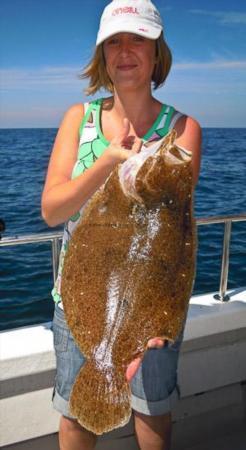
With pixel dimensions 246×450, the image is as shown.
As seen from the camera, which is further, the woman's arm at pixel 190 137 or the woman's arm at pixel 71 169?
the woman's arm at pixel 190 137

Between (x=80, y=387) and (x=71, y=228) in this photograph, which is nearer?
(x=80, y=387)

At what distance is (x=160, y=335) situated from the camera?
76.8 inches

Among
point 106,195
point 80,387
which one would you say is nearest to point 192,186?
point 106,195

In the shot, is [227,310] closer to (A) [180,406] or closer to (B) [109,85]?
(A) [180,406]

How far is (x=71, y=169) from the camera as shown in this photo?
215 cm

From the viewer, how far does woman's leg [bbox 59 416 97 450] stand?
2.32 metres

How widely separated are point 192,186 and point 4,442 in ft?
6.58

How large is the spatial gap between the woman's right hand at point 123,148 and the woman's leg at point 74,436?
1.28m

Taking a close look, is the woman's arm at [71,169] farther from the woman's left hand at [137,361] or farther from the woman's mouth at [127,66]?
the woman's left hand at [137,361]

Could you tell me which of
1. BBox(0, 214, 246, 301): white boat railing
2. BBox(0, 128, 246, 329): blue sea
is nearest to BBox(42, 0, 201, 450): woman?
BBox(0, 214, 246, 301): white boat railing

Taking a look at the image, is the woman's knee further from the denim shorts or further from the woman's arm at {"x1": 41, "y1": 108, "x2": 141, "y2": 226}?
the woman's arm at {"x1": 41, "y1": 108, "x2": 141, "y2": 226}

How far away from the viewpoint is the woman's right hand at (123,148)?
5.93 ft

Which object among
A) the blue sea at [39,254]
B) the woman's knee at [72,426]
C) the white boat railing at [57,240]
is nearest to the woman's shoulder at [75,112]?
the white boat railing at [57,240]

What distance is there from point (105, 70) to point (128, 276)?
998 millimetres
